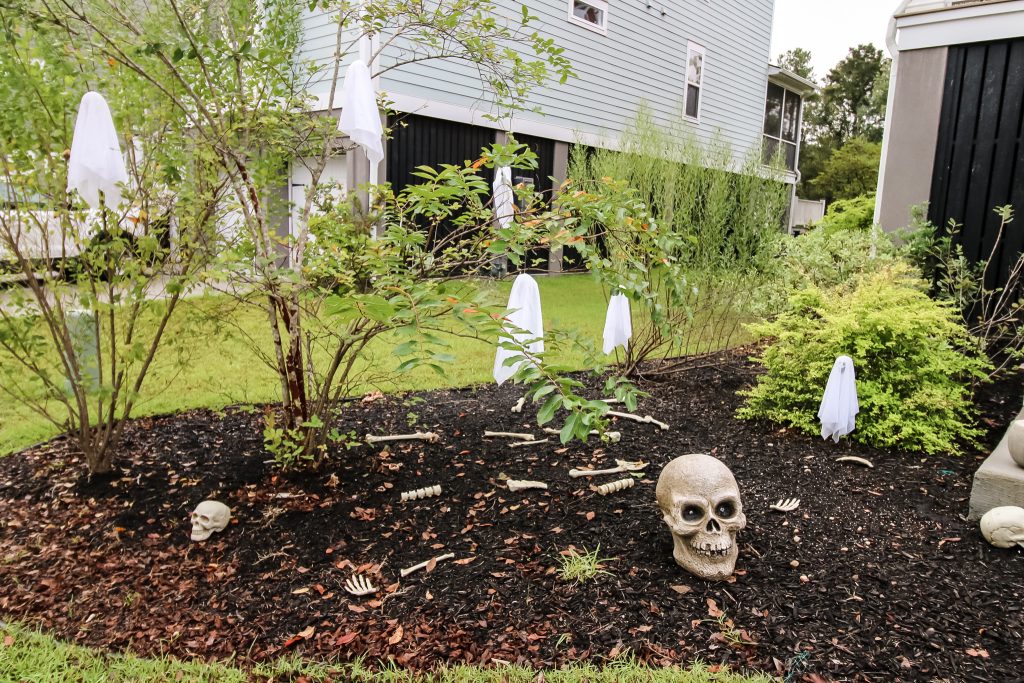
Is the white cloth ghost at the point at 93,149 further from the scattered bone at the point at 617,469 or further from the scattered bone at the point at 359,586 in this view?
the scattered bone at the point at 617,469

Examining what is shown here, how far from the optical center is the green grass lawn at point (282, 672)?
7.84 ft

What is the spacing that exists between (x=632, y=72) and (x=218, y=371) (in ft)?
35.6

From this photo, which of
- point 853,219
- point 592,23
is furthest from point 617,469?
point 592,23

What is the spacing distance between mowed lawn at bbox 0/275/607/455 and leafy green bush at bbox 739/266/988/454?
1.44 meters

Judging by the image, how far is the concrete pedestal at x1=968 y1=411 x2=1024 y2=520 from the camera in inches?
131

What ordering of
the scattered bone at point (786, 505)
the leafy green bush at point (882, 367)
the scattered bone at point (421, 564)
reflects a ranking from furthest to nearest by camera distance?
1. the leafy green bush at point (882, 367)
2. the scattered bone at point (786, 505)
3. the scattered bone at point (421, 564)

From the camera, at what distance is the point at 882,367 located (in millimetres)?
4695

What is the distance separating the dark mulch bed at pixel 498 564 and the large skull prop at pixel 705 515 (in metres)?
0.10

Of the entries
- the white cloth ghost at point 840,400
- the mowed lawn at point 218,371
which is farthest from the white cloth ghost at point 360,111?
the white cloth ghost at point 840,400

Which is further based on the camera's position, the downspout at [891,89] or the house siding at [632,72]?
the house siding at [632,72]

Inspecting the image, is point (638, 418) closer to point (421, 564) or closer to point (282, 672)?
point (421, 564)

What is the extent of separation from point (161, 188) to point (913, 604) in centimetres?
404

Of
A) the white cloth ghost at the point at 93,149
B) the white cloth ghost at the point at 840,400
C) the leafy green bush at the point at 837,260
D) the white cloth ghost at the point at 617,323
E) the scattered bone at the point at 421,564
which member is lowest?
the scattered bone at the point at 421,564

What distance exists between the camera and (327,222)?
3.64m
